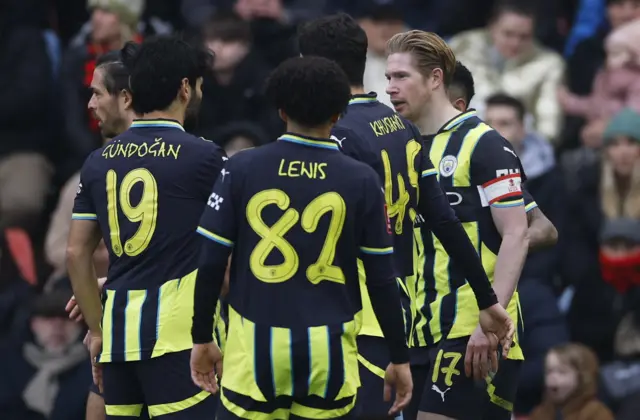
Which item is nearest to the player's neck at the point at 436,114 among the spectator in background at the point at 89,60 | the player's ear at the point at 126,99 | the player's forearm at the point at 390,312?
the player's ear at the point at 126,99

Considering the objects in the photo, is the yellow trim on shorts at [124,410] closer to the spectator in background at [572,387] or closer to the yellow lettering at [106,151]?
the yellow lettering at [106,151]

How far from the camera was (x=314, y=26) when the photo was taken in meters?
7.43

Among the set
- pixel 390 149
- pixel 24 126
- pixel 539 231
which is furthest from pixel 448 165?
pixel 24 126

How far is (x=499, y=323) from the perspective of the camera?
7.30m

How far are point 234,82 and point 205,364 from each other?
255 inches

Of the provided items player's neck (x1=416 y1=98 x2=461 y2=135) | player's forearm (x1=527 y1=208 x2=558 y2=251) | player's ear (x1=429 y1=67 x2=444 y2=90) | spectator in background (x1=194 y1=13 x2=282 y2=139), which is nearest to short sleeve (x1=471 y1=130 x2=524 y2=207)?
player's neck (x1=416 y1=98 x2=461 y2=135)

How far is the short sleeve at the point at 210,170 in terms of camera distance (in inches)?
279

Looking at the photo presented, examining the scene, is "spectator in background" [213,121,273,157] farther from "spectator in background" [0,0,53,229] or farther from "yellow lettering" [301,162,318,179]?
"yellow lettering" [301,162,318,179]

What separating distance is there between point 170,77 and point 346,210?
4.06ft

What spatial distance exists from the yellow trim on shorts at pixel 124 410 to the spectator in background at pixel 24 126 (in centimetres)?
589

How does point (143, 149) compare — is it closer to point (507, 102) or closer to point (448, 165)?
point (448, 165)

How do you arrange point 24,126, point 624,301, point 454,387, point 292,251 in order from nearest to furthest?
point 292,251, point 454,387, point 624,301, point 24,126

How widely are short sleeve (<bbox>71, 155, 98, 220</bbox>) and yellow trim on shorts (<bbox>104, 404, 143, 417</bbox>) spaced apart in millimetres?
836

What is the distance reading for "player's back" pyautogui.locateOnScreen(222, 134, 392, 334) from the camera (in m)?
6.35
